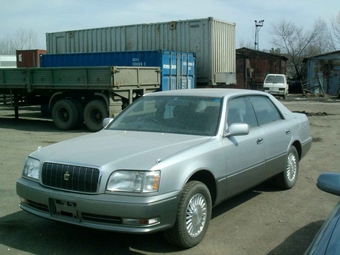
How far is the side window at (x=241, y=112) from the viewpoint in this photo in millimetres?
5336

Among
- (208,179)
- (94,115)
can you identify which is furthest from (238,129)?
(94,115)

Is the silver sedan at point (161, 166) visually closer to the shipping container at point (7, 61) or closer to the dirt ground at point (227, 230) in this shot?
the dirt ground at point (227, 230)

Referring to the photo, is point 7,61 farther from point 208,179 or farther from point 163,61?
point 208,179

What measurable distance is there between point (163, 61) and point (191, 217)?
11.9 meters

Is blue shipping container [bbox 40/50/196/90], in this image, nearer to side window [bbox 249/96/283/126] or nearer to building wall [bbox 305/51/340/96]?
side window [bbox 249/96/283/126]

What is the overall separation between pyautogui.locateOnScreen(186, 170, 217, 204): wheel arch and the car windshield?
0.50 metres

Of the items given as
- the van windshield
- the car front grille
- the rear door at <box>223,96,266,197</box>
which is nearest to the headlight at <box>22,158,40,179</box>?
the car front grille

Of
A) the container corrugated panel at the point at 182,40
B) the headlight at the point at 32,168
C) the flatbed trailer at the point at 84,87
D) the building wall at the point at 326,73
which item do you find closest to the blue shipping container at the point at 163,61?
the container corrugated panel at the point at 182,40

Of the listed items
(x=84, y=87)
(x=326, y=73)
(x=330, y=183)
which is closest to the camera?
(x=330, y=183)

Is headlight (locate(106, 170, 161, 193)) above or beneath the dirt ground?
above

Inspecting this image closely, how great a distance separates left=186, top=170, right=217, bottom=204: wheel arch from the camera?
4562 mm

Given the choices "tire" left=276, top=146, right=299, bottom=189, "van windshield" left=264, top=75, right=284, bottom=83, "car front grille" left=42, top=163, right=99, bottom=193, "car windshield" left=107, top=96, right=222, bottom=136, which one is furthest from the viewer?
"van windshield" left=264, top=75, right=284, bottom=83

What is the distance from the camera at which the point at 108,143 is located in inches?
186

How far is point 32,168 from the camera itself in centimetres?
453
